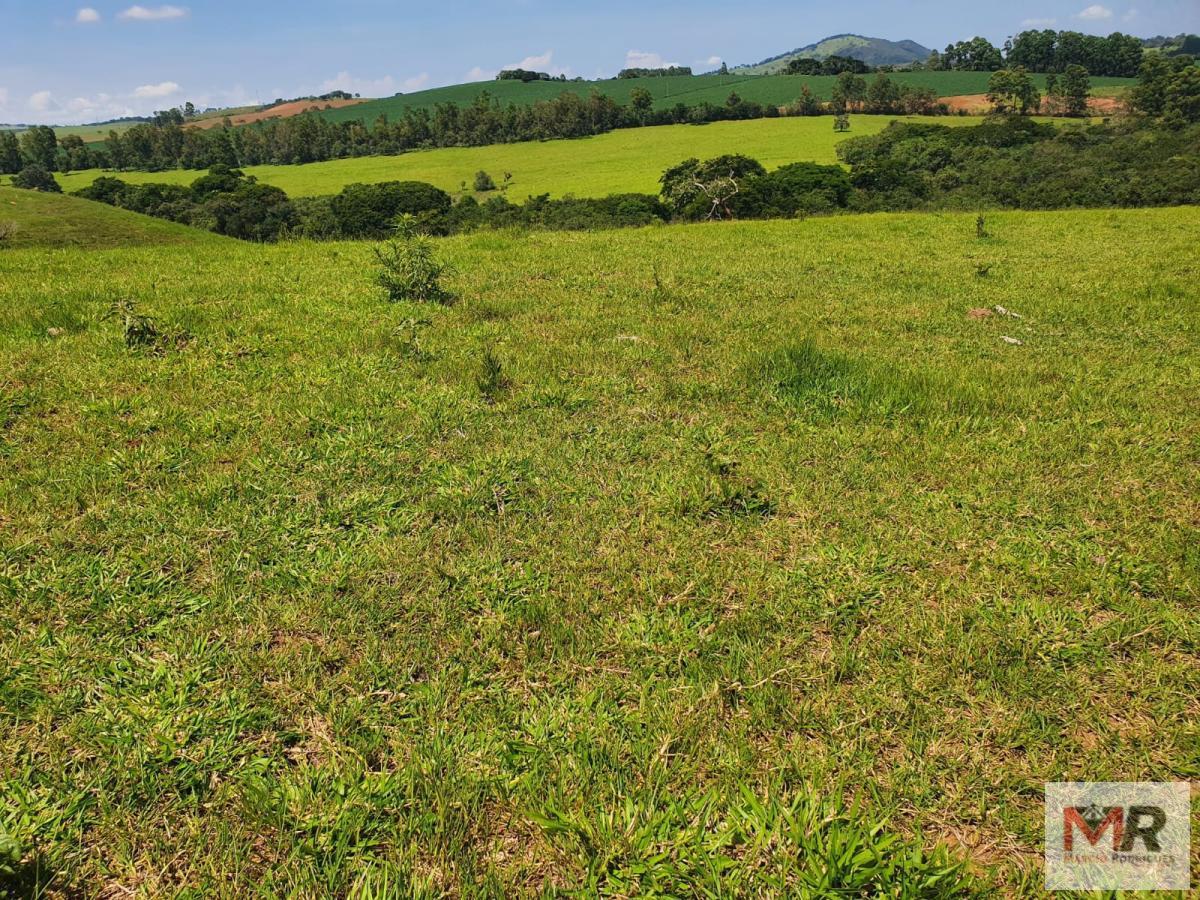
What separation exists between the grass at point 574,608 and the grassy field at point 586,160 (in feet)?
198

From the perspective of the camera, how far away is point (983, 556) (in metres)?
3.80

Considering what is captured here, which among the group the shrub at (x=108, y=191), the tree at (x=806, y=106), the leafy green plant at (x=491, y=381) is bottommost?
the leafy green plant at (x=491, y=381)

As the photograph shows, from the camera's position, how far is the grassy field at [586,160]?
7200cm

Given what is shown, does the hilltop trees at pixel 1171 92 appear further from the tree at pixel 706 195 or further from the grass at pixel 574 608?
the grass at pixel 574 608

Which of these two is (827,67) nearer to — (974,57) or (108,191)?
(974,57)

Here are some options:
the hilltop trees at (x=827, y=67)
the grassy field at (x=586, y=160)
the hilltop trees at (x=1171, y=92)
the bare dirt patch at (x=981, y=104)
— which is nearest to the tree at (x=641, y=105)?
the grassy field at (x=586, y=160)

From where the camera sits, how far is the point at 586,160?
8556 centimetres

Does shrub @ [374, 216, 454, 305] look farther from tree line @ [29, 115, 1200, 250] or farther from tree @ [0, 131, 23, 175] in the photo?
tree @ [0, 131, 23, 175]

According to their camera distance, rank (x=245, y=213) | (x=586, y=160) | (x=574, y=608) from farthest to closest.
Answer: (x=586, y=160) < (x=245, y=213) < (x=574, y=608)

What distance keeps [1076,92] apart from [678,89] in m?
72.8

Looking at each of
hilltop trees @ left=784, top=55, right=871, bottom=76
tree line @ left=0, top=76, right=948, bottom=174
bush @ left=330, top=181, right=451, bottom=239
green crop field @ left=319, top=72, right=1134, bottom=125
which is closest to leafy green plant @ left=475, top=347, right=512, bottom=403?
bush @ left=330, top=181, right=451, bottom=239

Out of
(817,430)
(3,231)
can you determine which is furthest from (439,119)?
(817,430)

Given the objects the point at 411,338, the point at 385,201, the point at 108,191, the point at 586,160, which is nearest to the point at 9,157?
the point at 108,191

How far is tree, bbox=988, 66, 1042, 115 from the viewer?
9144 cm
